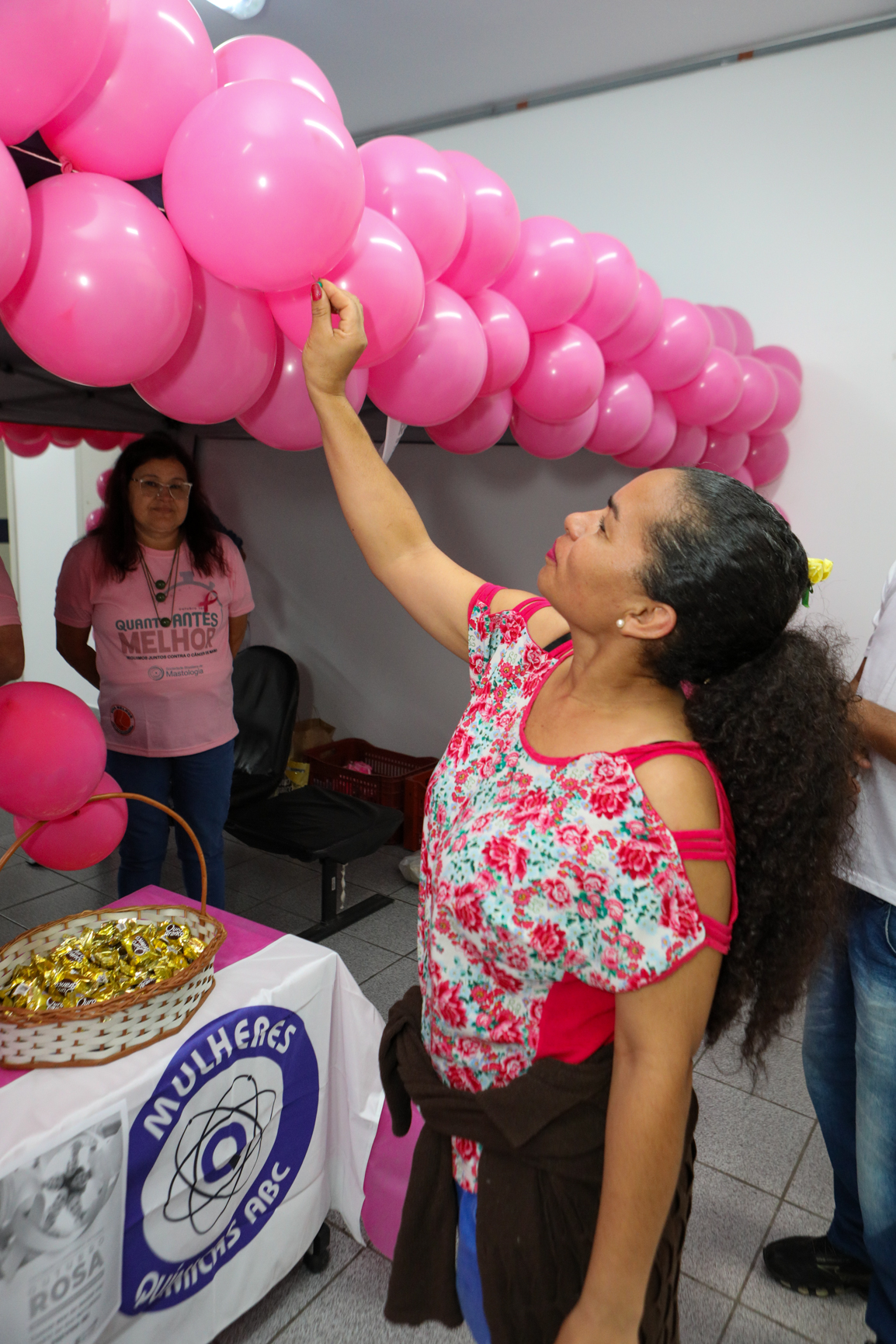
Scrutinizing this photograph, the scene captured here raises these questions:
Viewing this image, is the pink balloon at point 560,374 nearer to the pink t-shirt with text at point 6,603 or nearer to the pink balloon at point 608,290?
the pink balloon at point 608,290

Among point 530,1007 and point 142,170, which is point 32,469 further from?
point 530,1007

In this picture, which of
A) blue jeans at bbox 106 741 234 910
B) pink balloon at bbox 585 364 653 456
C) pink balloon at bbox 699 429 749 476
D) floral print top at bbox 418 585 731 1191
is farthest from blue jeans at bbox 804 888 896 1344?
pink balloon at bbox 699 429 749 476

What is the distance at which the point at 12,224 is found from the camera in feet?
2.80

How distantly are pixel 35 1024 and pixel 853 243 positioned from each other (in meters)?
3.49

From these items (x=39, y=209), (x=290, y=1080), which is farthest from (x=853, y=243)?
(x=290, y=1080)

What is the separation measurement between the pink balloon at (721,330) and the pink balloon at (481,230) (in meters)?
1.45

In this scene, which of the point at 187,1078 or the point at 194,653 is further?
the point at 194,653

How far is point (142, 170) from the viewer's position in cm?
109

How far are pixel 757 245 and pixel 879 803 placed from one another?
2722 mm

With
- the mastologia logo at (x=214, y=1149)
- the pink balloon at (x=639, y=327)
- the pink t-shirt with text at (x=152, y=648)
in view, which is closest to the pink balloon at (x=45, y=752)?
the mastologia logo at (x=214, y=1149)

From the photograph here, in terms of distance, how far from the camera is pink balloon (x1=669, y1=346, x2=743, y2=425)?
8.32 ft

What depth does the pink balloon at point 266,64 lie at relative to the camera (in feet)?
3.73

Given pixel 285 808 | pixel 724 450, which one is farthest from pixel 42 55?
pixel 285 808

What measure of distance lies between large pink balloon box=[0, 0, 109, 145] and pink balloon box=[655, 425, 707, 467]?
2.12 metres
